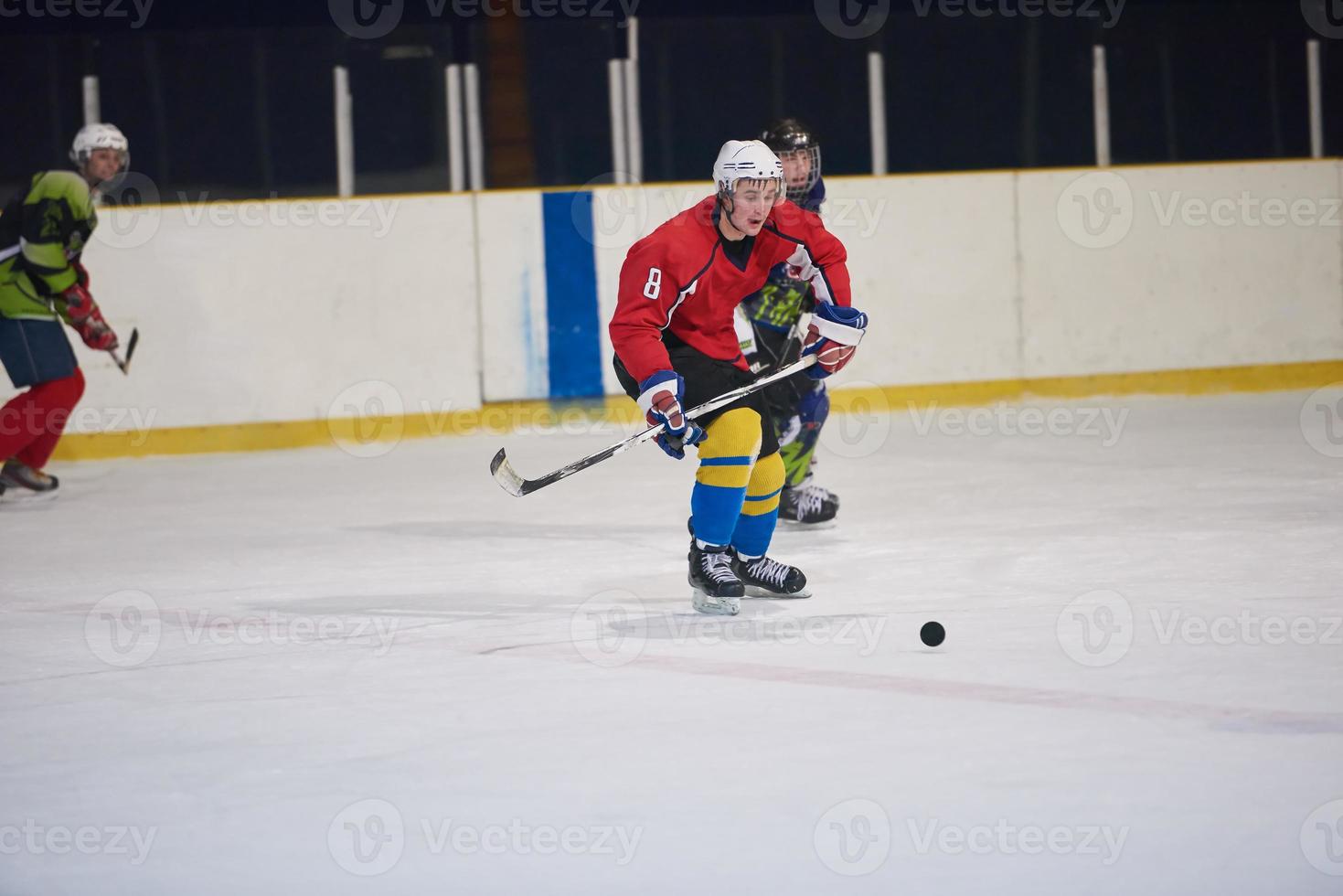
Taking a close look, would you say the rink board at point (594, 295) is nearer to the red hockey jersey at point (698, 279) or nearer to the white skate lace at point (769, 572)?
the red hockey jersey at point (698, 279)

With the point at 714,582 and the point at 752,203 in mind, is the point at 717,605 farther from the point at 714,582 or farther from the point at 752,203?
the point at 752,203

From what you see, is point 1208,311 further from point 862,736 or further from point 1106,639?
point 862,736

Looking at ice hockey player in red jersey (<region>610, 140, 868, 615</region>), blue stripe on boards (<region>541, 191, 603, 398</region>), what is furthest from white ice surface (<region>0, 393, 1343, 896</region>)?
blue stripe on boards (<region>541, 191, 603, 398</region>)

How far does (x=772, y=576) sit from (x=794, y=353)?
4.34 feet

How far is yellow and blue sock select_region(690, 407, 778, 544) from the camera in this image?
4230 mm

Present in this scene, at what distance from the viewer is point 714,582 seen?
4270mm

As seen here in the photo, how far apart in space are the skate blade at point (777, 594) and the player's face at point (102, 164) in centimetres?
310

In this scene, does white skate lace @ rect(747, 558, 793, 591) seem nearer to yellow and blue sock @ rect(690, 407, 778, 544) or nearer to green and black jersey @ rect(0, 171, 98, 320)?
yellow and blue sock @ rect(690, 407, 778, 544)

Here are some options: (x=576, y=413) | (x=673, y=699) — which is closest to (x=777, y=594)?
(x=673, y=699)

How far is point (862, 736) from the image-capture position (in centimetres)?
308

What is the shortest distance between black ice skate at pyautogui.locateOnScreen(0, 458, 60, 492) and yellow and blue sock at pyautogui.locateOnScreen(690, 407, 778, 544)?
132 inches

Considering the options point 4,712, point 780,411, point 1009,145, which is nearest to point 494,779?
point 4,712

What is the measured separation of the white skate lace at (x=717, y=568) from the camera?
14.0ft

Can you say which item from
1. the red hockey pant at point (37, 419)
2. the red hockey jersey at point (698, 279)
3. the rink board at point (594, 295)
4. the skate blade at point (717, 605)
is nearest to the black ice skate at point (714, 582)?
the skate blade at point (717, 605)
